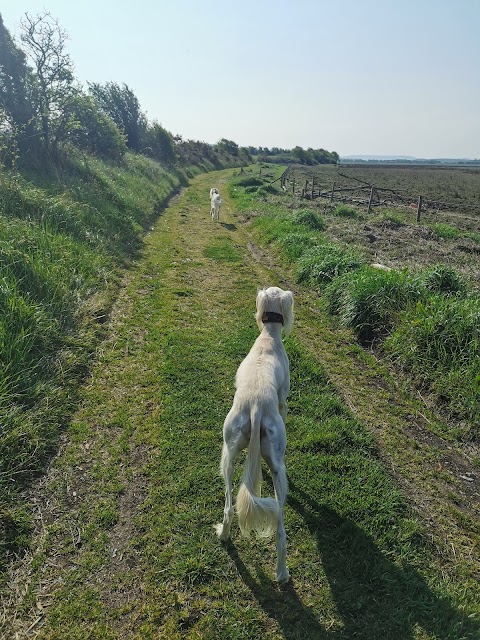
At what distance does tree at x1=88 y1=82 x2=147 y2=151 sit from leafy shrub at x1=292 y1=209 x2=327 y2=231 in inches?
909

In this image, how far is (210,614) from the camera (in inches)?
108

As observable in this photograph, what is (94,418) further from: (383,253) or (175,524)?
(383,253)

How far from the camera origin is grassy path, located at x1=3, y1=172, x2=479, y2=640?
2711 millimetres

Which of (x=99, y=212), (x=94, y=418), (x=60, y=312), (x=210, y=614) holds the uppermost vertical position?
(x=99, y=212)

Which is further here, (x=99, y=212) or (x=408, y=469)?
(x=99, y=212)

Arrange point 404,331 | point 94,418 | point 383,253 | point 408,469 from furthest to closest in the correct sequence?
point 383,253
point 404,331
point 94,418
point 408,469

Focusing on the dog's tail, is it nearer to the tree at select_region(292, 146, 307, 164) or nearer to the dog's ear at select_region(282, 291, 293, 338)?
the dog's ear at select_region(282, 291, 293, 338)

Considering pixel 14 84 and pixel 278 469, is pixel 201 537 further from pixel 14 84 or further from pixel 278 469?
pixel 14 84

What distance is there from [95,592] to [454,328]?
18.0ft

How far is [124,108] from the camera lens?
32.5 m

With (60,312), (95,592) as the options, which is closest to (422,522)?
(95,592)

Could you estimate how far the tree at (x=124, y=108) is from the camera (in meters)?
31.5

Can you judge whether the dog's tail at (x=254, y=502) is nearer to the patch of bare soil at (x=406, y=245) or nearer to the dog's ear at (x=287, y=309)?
the dog's ear at (x=287, y=309)

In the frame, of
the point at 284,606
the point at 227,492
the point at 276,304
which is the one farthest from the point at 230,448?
the point at 276,304
